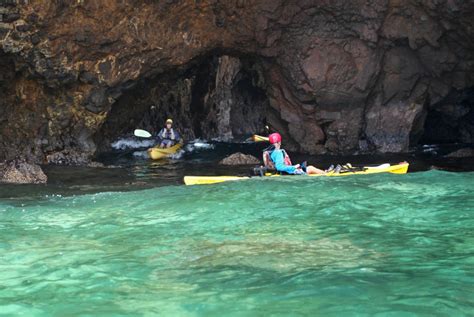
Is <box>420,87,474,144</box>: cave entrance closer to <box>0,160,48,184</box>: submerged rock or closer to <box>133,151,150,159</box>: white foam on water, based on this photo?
<box>133,151,150,159</box>: white foam on water

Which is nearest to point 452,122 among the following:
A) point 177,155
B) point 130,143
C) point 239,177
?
point 177,155

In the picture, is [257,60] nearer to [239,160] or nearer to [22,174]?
[239,160]

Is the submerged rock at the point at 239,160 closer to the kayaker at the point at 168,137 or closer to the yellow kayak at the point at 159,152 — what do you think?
the yellow kayak at the point at 159,152

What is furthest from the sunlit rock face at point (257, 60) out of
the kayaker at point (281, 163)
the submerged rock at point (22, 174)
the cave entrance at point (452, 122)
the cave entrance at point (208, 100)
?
the cave entrance at point (208, 100)

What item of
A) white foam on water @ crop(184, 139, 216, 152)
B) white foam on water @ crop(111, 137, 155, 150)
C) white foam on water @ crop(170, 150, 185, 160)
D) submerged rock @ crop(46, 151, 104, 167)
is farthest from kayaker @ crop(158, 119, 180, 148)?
submerged rock @ crop(46, 151, 104, 167)

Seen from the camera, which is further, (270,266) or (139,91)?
(139,91)

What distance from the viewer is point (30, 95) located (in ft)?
54.1

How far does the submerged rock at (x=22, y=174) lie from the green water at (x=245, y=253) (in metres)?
2.83

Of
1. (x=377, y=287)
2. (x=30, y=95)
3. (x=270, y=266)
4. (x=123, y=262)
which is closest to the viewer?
(x=377, y=287)

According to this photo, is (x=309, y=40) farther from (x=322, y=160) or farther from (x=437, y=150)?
(x=437, y=150)

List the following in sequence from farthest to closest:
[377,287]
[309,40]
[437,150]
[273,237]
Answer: [437,150] < [309,40] < [273,237] < [377,287]

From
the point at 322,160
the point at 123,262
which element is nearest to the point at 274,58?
the point at 322,160

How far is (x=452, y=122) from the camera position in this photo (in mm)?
23359

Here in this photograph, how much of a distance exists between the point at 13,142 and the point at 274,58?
338 inches
